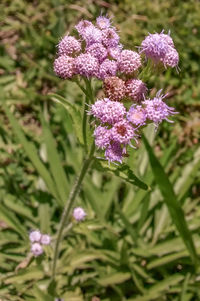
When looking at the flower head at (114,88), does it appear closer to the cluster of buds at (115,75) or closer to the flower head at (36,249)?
the cluster of buds at (115,75)

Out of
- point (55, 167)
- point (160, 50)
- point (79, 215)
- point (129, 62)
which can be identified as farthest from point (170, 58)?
point (55, 167)

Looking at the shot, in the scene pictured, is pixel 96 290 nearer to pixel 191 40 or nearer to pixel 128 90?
pixel 128 90

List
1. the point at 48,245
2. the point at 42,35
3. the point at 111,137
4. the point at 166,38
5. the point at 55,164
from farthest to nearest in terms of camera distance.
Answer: the point at 42,35 < the point at 55,164 < the point at 48,245 < the point at 166,38 < the point at 111,137

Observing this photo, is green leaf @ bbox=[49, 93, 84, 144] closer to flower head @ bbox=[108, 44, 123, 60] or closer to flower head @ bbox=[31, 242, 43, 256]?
flower head @ bbox=[108, 44, 123, 60]

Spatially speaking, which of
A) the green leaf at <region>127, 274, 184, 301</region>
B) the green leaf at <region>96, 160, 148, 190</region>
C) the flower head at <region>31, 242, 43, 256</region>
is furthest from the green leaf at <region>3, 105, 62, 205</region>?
the green leaf at <region>96, 160, 148, 190</region>

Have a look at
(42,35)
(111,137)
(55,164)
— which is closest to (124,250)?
(55,164)

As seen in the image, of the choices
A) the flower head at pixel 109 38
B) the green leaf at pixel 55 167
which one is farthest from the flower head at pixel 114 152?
the green leaf at pixel 55 167

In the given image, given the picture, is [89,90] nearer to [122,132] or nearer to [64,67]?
[64,67]
